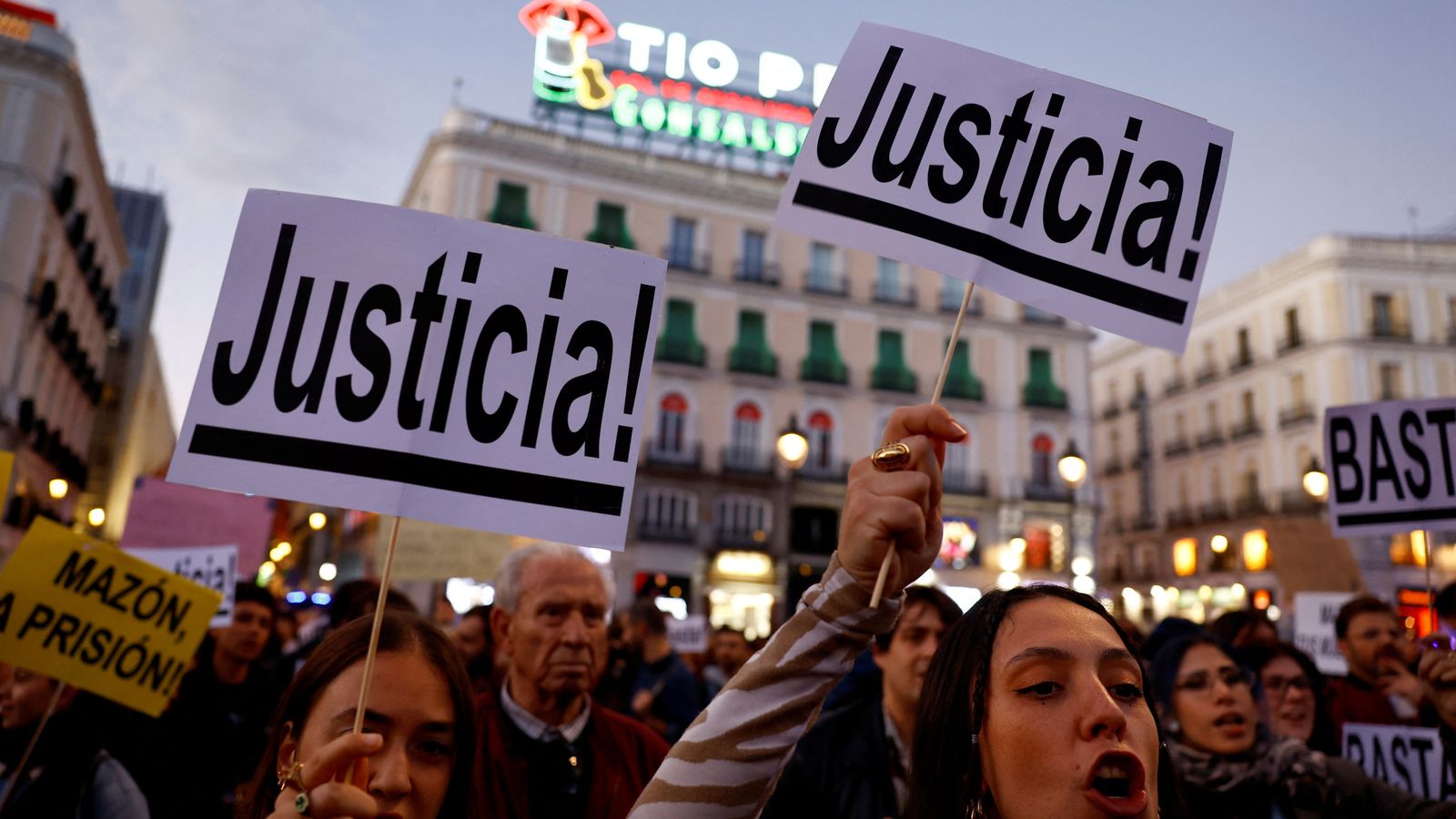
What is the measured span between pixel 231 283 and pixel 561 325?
675 mm

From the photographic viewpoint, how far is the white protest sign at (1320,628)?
7.86 meters

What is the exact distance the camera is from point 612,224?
33.4 metres

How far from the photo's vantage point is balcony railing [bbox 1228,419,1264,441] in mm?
41656

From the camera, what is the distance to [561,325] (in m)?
2.24

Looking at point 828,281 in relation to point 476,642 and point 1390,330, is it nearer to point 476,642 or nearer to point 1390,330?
point 1390,330

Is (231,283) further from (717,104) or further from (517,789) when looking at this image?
(717,104)

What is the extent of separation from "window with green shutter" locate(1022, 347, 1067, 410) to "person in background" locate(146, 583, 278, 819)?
33.4m

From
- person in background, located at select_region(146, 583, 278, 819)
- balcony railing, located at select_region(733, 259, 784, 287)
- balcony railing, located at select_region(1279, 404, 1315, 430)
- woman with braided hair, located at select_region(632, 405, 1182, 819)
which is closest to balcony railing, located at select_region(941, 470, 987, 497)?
balcony railing, located at select_region(733, 259, 784, 287)

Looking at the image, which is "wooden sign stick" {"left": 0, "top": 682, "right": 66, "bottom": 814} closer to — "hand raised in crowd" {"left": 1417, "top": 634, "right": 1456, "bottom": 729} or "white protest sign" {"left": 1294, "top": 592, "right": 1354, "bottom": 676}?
"hand raised in crowd" {"left": 1417, "top": 634, "right": 1456, "bottom": 729}

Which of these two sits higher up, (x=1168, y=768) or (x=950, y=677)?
(x=950, y=677)

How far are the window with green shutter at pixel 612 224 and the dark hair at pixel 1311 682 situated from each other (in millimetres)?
29123

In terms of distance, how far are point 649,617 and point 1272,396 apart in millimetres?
41010

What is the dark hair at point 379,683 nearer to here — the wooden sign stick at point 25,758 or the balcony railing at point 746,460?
the wooden sign stick at point 25,758

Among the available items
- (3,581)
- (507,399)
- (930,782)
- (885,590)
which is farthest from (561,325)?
(3,581)
